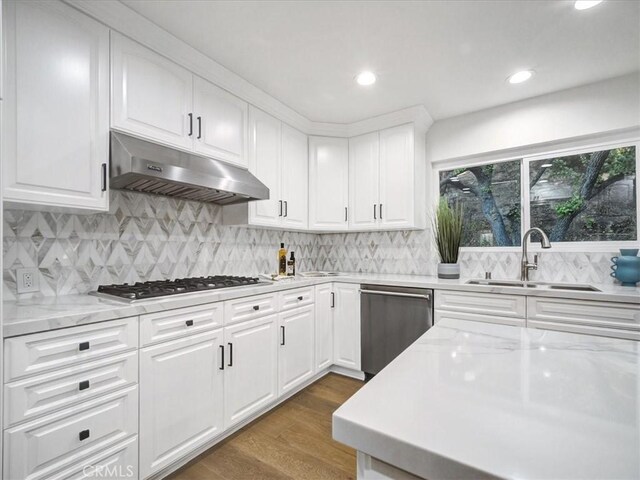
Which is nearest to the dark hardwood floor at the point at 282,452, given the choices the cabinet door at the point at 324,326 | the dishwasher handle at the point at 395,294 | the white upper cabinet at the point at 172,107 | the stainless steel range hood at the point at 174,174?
the cabinet door at the point at 324,326

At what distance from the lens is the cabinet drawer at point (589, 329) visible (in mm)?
1852

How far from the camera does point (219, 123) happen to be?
2275 mm

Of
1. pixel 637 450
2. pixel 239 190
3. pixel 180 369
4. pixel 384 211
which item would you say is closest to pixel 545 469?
pixel 637 450

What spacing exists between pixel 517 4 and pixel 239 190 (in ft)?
6.24

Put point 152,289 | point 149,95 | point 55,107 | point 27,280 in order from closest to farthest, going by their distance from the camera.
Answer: point 55,107 < point 27,280 < point 152,289 < point 149,95

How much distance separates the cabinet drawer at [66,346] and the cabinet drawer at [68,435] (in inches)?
7.7

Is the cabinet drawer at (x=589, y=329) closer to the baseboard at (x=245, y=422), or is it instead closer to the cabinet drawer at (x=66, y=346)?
the baseboard at (x=245, y=422)

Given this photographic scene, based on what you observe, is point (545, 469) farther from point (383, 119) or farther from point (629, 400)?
point (383, 119)

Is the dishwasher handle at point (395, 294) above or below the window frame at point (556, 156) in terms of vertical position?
below

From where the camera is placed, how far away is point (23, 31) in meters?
1.40

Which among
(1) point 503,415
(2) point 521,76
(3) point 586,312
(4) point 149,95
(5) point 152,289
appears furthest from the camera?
(2) point 521,76

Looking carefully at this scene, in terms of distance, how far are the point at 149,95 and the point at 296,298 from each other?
1.69 meters

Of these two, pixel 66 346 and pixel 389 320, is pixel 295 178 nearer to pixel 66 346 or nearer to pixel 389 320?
pixel 389 320

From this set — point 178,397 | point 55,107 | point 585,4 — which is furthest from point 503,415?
point 585,4
